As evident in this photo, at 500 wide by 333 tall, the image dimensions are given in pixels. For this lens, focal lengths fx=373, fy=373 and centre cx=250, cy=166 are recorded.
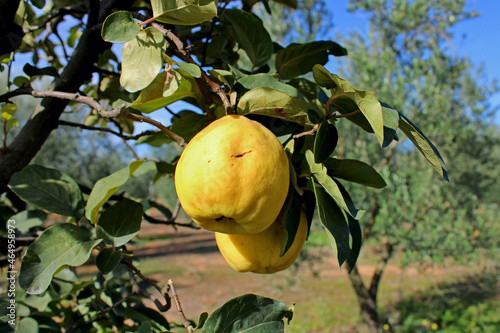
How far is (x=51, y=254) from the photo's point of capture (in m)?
0.74

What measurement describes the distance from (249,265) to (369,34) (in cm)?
570

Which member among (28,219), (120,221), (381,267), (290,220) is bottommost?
(381,267)

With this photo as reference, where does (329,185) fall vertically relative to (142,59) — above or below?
below

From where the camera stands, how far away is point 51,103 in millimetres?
1029

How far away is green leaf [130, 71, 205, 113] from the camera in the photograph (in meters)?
0.67

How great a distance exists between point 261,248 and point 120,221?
35 centimetres

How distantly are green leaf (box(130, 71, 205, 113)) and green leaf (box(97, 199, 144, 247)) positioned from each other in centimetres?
25

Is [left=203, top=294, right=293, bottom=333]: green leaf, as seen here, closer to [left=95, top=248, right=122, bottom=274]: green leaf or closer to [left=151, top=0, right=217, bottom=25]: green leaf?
[left=95, top=248, right=122, bottom=274]: green leaf

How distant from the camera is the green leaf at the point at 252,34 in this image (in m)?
0.90

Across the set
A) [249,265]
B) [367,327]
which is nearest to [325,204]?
[249,265]

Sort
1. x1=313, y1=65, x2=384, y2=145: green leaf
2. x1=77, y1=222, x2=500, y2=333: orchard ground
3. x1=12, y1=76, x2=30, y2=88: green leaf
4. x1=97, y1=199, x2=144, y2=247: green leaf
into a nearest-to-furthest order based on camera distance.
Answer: x1=313, y1=65, x2=384, y2=145: green leaf → x1=97, y1=199, x2=144, y2=247: green leaf → x1=12, y1=76, x2=30, y2=88: green leaf → x1=77, y1=222, x2=500, y2=333: orchard ground

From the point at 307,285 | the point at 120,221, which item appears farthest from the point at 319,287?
the point at 120,221

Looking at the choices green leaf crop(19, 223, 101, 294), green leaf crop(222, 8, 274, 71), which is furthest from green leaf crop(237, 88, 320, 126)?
green leaf crop(19, 223, 101, 294)

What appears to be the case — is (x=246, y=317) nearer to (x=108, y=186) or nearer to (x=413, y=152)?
(x=108, y=186)
